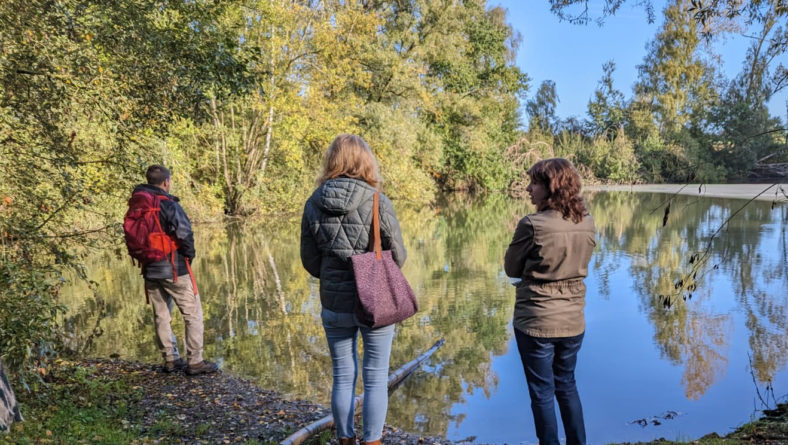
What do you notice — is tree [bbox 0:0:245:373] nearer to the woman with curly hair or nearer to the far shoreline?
the woman with curly hair

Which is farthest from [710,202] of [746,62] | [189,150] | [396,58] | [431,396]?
[431,396]

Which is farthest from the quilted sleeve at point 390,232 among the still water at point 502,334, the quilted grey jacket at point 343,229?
the still water at point 502,334

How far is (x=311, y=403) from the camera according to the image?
4.64 meters

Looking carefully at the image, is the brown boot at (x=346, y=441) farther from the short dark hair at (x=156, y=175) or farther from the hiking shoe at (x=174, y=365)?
the short dark hair at (x=156, y=175)

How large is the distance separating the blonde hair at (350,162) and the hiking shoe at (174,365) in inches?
124

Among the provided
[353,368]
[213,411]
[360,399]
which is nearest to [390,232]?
[353,368]

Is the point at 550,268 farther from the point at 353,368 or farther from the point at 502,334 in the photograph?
the point at 502,334

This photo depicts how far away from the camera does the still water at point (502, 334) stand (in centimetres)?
468

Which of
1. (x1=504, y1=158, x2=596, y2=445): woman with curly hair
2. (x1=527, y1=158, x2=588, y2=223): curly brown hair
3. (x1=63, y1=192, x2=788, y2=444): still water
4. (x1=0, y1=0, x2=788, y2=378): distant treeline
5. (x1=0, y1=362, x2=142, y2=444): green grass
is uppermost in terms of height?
(x1=0, y1=0, x2=788, y2=378): distant treeline

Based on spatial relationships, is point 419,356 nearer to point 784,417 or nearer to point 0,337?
point 784,417

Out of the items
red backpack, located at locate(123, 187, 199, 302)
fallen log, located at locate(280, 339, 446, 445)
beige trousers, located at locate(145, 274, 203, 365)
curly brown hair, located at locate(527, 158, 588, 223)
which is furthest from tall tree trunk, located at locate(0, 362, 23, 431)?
curly brown hair, located at locate(527, 158, 588, 223)

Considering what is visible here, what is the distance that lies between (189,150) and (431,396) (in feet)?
56.0

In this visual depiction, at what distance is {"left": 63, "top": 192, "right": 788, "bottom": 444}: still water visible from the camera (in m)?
4.68

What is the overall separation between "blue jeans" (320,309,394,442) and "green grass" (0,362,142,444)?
1454 mm
